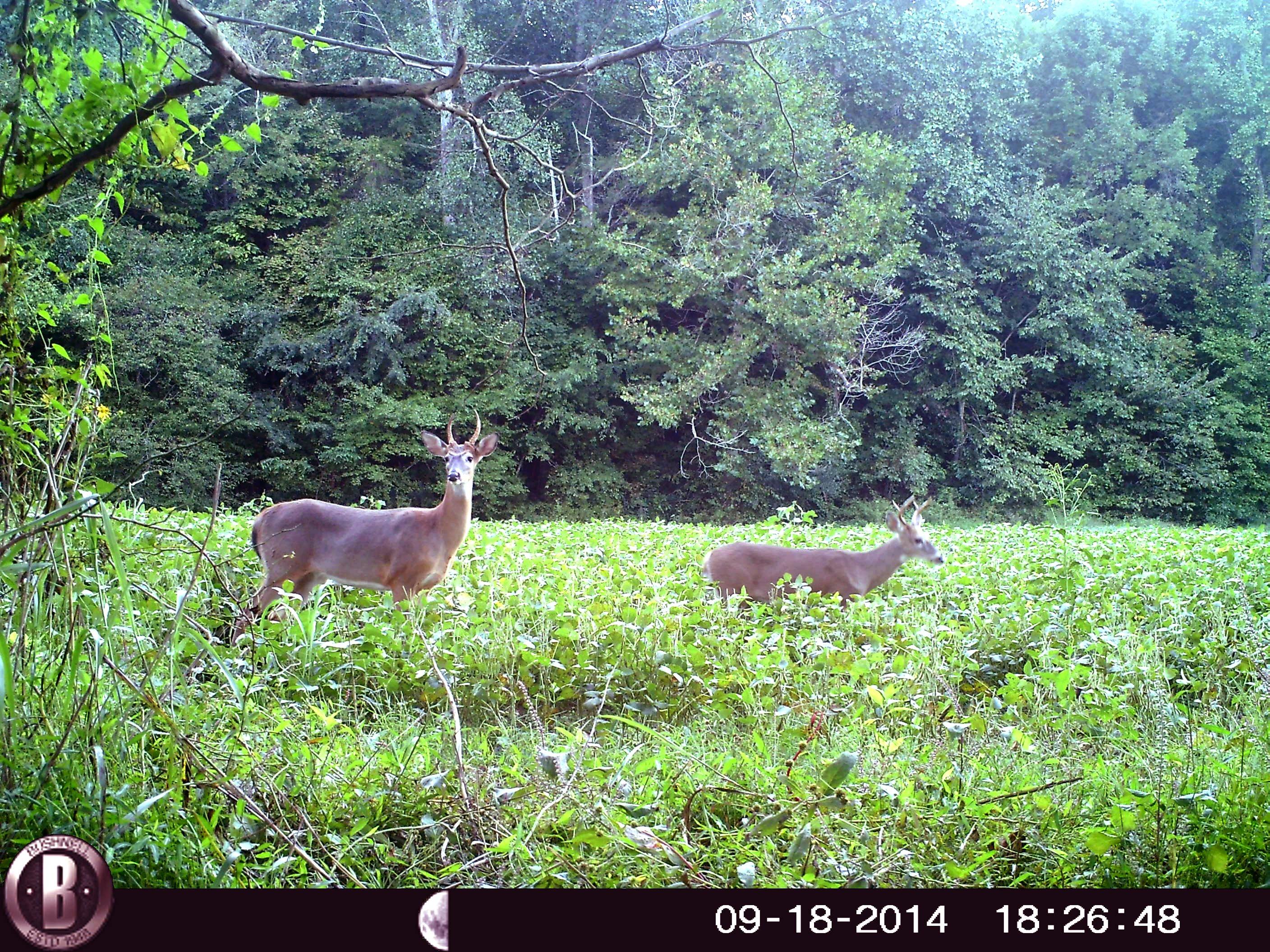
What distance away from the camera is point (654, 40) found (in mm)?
1627

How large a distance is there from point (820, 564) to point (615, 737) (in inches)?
60.2

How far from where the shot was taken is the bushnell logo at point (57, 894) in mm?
940

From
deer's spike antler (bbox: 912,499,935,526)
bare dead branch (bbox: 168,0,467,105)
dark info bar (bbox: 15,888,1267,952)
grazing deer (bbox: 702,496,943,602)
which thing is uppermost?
bare dead branch (bbox: 168,0,467,105)

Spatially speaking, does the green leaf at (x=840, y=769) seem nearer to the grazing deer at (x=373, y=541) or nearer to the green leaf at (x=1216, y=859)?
the green leaf at (x=1216, y=859)

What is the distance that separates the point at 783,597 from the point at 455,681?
45.7 inches

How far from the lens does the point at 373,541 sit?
10.2ft

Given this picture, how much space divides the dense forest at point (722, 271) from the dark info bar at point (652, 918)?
1626 millimetres

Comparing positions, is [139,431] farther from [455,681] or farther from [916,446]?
[916,446]

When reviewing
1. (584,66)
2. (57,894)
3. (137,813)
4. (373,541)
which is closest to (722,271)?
(373,541)

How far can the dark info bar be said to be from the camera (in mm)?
998

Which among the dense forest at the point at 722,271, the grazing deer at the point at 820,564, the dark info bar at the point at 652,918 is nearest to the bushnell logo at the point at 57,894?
the dark info bar at the point at 652,918

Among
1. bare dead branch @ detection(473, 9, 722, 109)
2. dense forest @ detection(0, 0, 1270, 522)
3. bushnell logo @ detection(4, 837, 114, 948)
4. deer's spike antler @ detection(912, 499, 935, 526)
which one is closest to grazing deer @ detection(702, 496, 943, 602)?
deer's spike antler @ detection(912, 499, 935, 526)

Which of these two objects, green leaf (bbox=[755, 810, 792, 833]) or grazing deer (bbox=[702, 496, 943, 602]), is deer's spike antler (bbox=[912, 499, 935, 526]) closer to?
grazing deer (bbox=[702, 496, 943, 602])

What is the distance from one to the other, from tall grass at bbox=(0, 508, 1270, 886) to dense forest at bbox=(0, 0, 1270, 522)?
921mm
